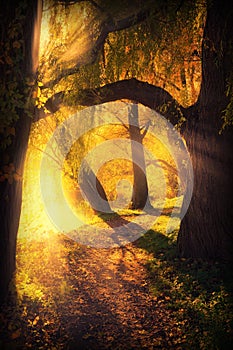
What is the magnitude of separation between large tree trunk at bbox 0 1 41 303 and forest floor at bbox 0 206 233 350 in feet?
1.57

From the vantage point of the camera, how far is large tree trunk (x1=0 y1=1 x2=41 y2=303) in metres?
4.71

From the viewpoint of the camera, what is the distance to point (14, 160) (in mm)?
4961

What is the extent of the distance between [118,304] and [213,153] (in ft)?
12.6

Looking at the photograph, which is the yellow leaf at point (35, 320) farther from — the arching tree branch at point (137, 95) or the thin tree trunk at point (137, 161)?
the thin tree trunk at point (137, 161)

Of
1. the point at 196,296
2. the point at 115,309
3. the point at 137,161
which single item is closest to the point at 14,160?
the point at 115,309

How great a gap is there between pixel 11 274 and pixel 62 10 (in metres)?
6.29

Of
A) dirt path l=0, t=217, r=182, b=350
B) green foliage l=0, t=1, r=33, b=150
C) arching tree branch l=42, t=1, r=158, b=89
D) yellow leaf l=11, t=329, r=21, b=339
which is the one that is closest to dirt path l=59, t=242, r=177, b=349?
dirt path l=0, t=217, r=182, b=350

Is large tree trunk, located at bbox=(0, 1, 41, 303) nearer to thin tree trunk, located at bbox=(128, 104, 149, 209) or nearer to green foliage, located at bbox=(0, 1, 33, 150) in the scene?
green foliage, located at bbox=(0, 1, 33, 150)

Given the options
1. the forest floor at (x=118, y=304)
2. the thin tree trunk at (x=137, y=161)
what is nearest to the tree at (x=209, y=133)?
the forest floor at (x=118, y=304)

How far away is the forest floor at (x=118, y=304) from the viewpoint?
15.4 feet

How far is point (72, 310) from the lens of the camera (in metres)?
5.46

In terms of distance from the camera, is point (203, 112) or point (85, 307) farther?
point (203, 112)

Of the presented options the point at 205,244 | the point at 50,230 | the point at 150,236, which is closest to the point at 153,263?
the point at 205,244

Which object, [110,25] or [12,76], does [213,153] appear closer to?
[110,25]
